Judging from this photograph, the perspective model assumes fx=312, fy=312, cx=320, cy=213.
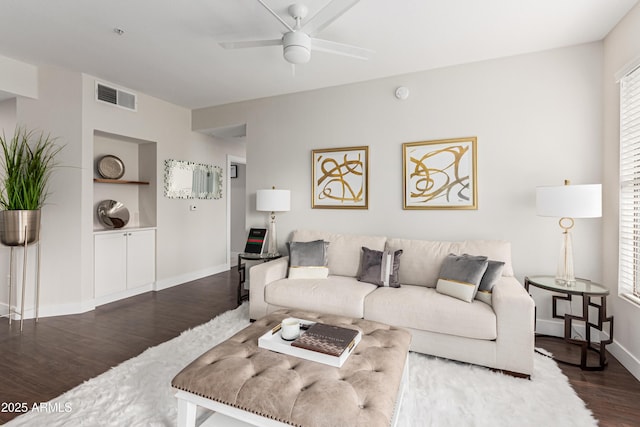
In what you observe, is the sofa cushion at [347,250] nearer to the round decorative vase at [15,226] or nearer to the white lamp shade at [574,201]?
the white lamp shade at [574,201]

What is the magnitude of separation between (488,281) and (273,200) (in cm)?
235

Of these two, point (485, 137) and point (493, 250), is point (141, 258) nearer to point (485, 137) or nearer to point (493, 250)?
point (493, 250)

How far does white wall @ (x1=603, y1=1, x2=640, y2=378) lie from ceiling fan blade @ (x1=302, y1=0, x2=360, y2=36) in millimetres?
2087

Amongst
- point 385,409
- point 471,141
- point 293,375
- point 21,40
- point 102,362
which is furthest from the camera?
point 471,141

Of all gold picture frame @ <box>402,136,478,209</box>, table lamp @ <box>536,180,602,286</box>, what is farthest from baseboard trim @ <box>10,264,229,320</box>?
table lamp @ <box>536,180,602,286</box>

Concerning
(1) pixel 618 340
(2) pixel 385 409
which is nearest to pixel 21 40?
(2) pixel 385 409

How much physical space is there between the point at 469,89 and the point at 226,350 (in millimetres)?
3215

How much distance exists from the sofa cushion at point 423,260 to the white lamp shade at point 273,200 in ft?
4.77

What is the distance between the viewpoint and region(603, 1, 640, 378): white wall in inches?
88.7

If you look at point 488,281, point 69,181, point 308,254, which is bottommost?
point 488,281

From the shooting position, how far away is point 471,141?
10.4 feet

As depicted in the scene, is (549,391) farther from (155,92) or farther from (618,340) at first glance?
Result: (155,92)

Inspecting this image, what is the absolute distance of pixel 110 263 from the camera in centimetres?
383

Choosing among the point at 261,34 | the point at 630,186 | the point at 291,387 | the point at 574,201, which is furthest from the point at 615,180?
the point at 261,34
